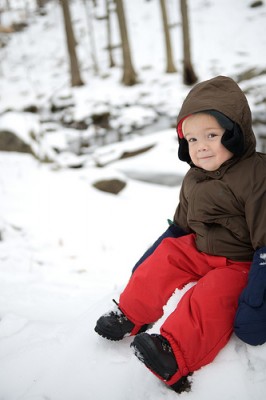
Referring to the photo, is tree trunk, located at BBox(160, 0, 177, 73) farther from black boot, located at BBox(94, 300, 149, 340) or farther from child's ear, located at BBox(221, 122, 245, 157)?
black boot, located at BBox(94, 300, 149, 340)

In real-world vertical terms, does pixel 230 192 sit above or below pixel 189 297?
above

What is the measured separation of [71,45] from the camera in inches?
531

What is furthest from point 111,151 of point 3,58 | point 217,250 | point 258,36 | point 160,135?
point 3,58

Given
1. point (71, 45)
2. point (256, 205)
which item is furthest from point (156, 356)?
point (71, 45)

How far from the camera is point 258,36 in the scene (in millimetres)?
15734

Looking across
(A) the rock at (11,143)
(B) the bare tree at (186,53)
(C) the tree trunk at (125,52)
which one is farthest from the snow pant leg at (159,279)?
(C) the tree trunk at (125,52)

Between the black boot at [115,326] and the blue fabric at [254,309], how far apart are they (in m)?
0.59

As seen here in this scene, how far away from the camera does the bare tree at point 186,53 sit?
11.2 m

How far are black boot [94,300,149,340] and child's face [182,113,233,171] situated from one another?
37.3 inches

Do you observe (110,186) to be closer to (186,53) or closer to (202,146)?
(202,146)

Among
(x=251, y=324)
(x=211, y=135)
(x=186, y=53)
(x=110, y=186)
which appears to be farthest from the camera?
(x=186, y=53)

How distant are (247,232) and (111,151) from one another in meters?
6.32

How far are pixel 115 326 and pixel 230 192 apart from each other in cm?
93

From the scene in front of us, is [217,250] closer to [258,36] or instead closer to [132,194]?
[132,194]
